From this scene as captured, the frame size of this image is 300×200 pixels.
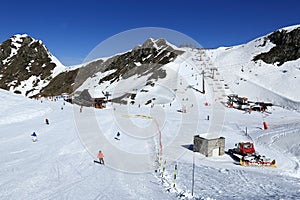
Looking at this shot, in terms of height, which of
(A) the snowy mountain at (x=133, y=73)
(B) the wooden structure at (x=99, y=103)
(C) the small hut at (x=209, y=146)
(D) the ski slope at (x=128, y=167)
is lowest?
(D) the ski slope at (x=128, y=167)

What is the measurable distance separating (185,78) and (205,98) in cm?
1265

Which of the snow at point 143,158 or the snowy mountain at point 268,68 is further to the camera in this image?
the snowy mountain at point 268,68

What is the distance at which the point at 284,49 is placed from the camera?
60.1 metres

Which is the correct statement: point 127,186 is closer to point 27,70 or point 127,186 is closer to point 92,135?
point 92,135

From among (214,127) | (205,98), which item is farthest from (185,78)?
(214,127)

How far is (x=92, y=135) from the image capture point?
18922 mm

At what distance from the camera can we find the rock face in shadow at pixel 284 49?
5661cm

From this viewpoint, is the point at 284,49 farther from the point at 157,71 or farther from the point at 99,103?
the point at 99,103

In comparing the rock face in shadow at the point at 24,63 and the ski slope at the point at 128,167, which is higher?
the rock face in shadow at the point at 24,63

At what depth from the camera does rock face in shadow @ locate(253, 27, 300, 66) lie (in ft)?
186

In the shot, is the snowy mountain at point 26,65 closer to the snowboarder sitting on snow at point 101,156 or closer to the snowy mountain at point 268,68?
the snowy mountain at point 268,68

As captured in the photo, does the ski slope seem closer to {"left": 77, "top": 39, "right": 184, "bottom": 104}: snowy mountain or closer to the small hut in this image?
the small hut

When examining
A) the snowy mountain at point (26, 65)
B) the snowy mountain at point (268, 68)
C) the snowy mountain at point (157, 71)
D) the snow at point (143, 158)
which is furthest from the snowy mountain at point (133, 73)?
the snowy mountain at point (26, 65)

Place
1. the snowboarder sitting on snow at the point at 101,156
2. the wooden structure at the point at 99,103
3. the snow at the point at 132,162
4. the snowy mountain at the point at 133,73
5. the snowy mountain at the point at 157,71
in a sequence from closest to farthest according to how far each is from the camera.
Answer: the snow at the point at 132,162, the snowboarder sitting on snow at the point at 101,156, the wooden structure at the point at 99,103, the snowy mountain at the point at 157,71, the snowy mountain at the point at 133,73
